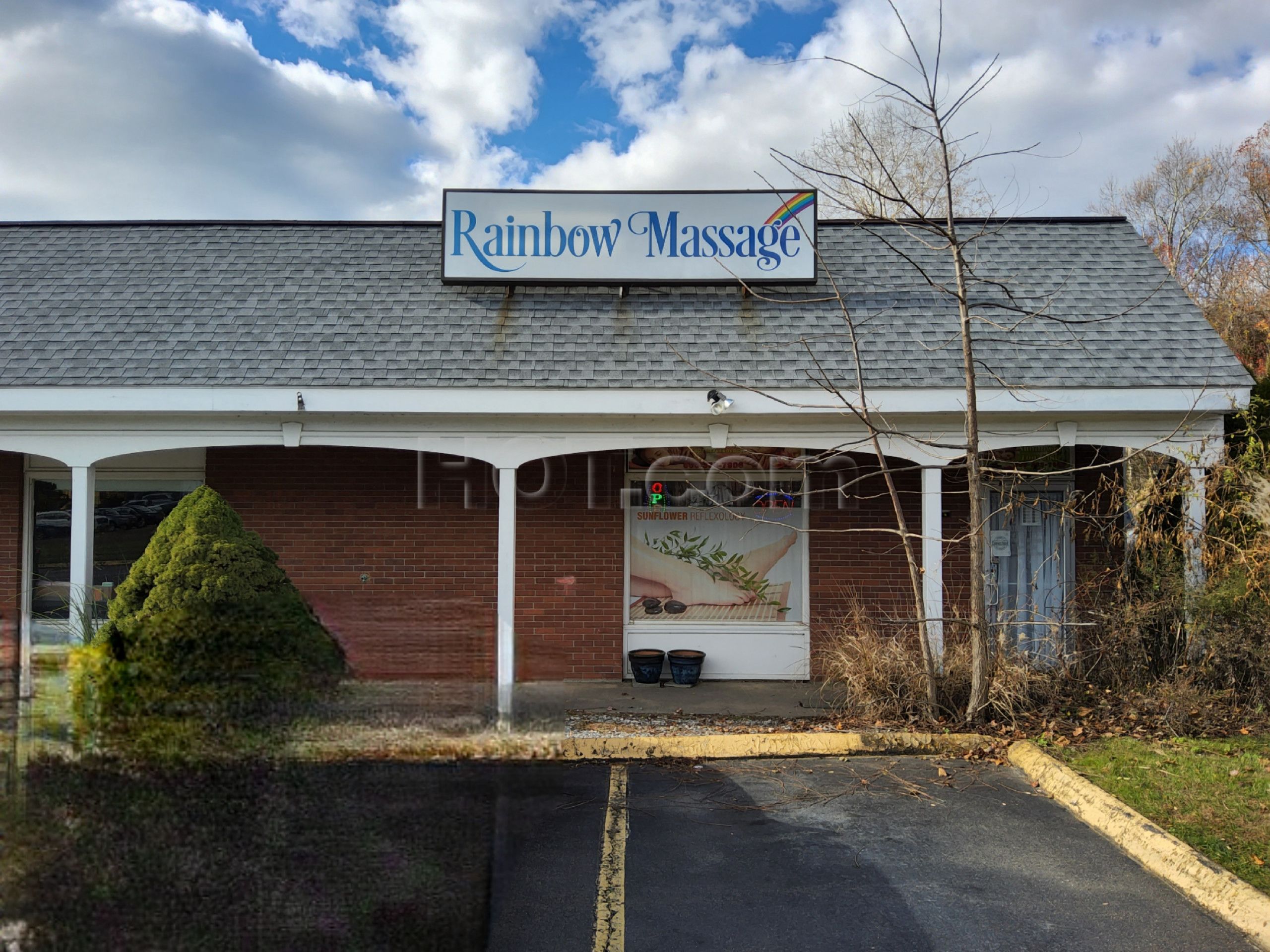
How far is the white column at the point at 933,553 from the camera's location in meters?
7.75

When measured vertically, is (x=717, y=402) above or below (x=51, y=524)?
above

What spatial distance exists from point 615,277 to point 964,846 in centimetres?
621

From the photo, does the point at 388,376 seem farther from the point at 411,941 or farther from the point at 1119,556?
the point at 1119,556

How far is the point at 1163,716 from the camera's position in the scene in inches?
276

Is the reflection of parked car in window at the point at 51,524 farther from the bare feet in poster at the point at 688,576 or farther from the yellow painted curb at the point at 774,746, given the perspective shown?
the yellow painted curb at the point at 774,746

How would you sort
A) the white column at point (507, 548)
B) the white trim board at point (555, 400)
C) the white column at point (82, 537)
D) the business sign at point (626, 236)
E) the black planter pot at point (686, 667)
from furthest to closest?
the business sign at point (626, 236) < the black planter pot at point (686, 667) < the white column at point (507, 548) < the white trim board at point (555, 400) < the white column at point (82, 537)

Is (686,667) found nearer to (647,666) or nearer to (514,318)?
(647,666)

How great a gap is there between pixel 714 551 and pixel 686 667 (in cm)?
127

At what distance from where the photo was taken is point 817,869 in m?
4.83

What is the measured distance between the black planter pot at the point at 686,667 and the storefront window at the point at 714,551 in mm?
522

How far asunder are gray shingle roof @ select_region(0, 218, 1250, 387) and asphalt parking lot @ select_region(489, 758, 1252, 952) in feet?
11.4

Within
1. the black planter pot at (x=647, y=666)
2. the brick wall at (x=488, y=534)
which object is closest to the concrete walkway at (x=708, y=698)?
the black planter pot at (x=647, y=666)

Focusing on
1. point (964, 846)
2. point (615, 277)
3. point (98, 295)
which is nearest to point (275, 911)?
point (964, 846)

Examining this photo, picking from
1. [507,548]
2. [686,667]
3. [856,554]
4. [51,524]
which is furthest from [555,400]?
[51,524]
